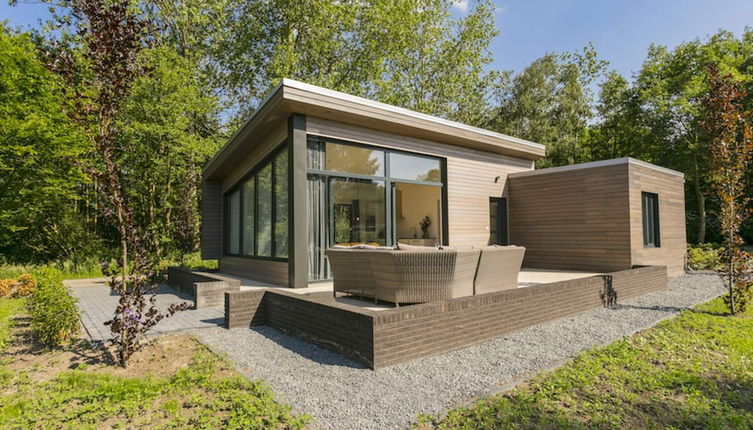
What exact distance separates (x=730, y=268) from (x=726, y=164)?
148 centimetres

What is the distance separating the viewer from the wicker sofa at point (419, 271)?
14.1 feet

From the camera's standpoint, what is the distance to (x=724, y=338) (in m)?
4.25

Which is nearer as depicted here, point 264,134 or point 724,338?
point 724,338

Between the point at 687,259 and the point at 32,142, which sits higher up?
the point at 32,142

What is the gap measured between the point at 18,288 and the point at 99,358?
259 inches

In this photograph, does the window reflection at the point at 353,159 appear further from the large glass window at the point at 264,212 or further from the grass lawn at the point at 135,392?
the grass lawn at the point at 135,392

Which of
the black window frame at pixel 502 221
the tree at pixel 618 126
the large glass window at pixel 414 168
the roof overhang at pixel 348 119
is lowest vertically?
the black window frame at pixel 502 221

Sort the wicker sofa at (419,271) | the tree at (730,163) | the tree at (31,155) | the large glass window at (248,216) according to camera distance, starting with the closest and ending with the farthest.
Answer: the wicker sofa at (419,271) < the tree at (730,163) < the large glass window at (248,216) < the tree at (31,155)

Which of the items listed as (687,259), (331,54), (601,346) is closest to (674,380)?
(601,346)

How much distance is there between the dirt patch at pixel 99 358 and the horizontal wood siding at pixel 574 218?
7.94 m

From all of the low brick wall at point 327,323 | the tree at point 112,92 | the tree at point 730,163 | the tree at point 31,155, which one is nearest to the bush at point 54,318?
the tree at point 112,92

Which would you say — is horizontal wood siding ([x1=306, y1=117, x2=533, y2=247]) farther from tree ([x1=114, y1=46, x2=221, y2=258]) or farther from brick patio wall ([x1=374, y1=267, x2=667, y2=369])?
tree ([x1=114, y1=46, x2=221, y2=258])

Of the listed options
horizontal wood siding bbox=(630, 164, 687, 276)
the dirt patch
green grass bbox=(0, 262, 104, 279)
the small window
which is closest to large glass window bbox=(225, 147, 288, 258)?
the dirt patch

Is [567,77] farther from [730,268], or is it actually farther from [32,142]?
[32,142]
